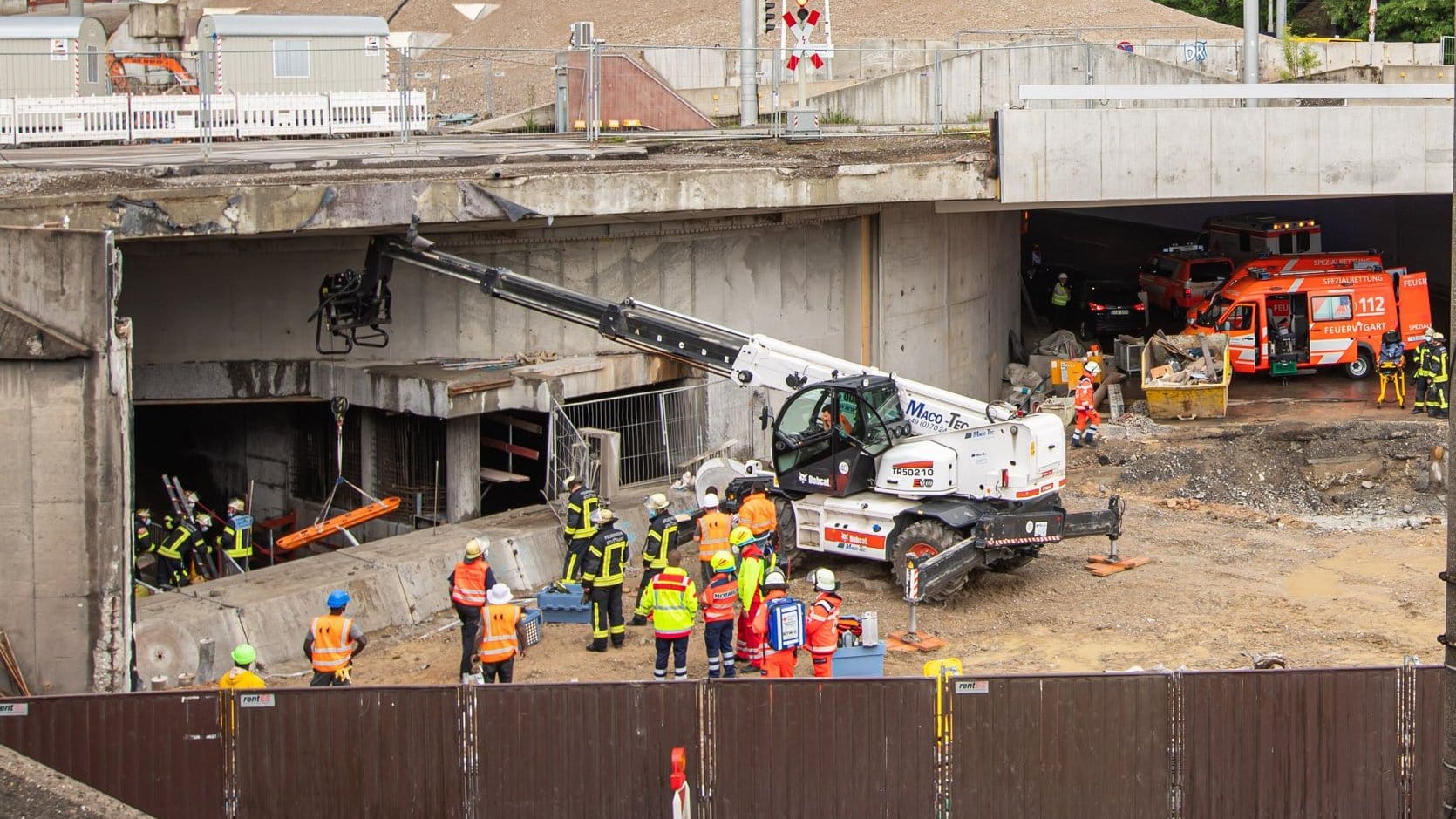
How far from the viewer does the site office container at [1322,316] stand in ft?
88.1

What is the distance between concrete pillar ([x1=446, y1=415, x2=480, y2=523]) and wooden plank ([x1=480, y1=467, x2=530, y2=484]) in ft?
1.72

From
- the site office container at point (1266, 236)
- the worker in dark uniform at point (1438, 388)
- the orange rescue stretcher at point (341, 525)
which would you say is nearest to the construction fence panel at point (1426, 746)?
the orange rescue stretcher at point (341, 525)

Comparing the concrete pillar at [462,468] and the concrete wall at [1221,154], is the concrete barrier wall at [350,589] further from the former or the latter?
the concrete wall at [1221,154]

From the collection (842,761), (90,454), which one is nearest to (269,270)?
(90,454)

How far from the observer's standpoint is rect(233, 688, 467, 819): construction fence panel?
10.9 meters

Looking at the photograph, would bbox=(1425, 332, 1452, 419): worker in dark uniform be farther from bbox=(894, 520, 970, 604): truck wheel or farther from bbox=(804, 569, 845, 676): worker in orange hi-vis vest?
bbox=(804, 569, 845, 676): worker in orange hi-vis vest

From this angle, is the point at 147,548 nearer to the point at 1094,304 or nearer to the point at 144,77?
the point at 1094,304

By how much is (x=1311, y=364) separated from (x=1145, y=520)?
917cm

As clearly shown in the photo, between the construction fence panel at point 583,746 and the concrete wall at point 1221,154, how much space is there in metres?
13.0

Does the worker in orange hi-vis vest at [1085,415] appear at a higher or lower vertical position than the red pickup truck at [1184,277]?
lower

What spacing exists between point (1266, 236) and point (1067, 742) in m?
21.8

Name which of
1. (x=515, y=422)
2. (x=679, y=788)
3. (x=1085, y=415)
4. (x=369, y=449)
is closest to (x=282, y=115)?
(x=369, y=449)

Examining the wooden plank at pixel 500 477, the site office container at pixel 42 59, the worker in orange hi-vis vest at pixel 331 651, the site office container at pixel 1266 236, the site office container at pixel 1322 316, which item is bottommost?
the worker in orange hi-vis vest at pixel 331 651

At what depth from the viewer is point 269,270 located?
19469 millimetres
